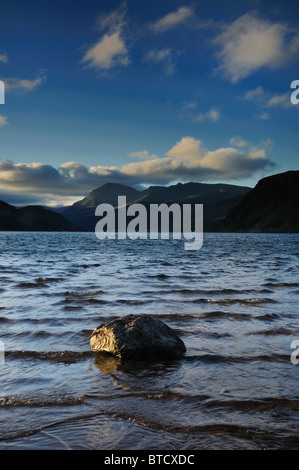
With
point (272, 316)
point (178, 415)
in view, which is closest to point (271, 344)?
point (272, 316)

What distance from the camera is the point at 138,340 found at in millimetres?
6941

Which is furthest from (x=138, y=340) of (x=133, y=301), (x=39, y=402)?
(x=133, y=301)

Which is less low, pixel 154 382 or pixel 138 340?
pixel 138 340

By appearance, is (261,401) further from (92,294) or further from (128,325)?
(92,294)

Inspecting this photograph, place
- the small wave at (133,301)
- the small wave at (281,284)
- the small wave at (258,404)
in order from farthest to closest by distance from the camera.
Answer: the small wave at (281,284)
the small wave at (133,301)
the small wave at (258,404)

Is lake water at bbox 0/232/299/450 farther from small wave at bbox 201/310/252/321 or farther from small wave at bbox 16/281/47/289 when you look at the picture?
small wave at bbox 16/281/47/289

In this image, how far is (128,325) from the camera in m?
7.31

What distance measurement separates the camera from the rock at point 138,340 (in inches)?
270

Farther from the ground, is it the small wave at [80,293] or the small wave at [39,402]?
the small wave at [80,293]

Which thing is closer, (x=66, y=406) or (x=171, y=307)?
(x=66, y=406)

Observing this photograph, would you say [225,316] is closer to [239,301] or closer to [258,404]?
[239,301]

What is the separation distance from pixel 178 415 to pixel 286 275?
16989mm
